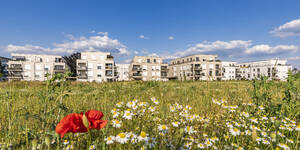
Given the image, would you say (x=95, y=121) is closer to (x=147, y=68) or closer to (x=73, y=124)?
(x=73, y=124)

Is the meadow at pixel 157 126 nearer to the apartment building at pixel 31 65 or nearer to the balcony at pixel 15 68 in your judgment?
the apartment building at pixel 31 65

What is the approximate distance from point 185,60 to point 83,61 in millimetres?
53697

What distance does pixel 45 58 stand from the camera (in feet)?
209

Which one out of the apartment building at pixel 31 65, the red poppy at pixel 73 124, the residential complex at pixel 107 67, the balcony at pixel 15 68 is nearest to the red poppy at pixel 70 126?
the red poppy at pixel 73 124

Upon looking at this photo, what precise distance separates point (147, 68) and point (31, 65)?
51461 millimetres

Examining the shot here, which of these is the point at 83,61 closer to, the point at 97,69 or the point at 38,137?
the point at 97,69

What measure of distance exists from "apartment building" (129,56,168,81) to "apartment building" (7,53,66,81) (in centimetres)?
3118

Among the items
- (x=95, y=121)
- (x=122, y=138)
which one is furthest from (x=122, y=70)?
(x=95, y=121)

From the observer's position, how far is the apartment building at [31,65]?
59312 mm

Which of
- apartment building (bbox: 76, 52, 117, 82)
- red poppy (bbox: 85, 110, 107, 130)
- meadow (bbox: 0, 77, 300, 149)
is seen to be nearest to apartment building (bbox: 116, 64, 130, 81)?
apartment building (bbox: 76, 52, 117, 82)

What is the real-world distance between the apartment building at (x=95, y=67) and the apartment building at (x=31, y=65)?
848 centimetres

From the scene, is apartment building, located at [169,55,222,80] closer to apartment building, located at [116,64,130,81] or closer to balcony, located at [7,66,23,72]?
apartment building, located at [116,64,130,81]

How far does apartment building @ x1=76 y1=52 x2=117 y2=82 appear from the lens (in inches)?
2335

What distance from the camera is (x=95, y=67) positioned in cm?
6069
